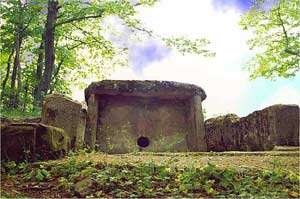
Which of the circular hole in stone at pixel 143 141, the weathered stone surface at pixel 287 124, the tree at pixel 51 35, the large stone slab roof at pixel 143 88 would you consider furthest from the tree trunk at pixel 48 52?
the weathered stone surface at pixel 287 124

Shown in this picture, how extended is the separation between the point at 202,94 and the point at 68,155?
495 cm

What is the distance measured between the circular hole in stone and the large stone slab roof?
1056mm

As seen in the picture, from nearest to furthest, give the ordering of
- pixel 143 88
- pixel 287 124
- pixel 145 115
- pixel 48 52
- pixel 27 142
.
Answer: pixel 27 142, pixel 287 124, pixel 143 88, pixel 145 115, pixel 48 52

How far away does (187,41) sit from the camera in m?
19.6

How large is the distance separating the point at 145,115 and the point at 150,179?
5946mm

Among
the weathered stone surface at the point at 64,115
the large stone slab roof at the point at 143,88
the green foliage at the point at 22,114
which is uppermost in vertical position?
the large stone slab roof at the point at 143,88

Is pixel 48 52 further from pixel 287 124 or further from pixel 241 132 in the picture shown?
pixel 287 124

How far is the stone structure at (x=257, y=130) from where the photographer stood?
8352 millimetres

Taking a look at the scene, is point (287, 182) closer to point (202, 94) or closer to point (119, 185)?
point (119, 185)

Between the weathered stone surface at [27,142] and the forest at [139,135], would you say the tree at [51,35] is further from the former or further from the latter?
the weathered stone surface at [27,142]

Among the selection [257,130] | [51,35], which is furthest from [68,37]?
[257,130]

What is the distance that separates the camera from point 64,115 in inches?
330

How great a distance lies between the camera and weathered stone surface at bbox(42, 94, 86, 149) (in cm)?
834

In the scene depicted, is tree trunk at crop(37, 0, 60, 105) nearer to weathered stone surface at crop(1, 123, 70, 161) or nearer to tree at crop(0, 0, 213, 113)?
tree at crop(0, 0, 213, 113)
